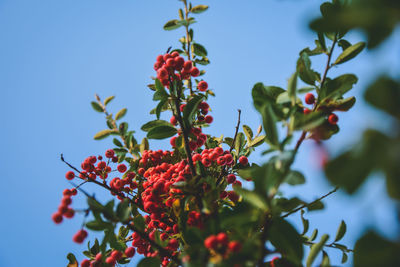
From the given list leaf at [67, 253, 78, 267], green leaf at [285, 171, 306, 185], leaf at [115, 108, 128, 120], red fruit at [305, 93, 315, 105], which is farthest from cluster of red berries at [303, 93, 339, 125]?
leaf at [67, 253, 78, 267]

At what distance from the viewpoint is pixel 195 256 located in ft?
4.22

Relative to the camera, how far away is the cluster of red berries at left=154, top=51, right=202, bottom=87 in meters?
2.02

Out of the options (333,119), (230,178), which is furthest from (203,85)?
(333,119)

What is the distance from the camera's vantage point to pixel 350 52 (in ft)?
5.64

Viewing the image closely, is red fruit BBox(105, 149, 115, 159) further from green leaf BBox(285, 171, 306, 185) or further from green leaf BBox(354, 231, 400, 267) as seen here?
green leaf BBox(354, 231, 400, 267)

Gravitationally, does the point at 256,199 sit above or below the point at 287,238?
above

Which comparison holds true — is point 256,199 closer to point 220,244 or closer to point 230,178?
point 220,244

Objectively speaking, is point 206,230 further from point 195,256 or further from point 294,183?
point 294,183

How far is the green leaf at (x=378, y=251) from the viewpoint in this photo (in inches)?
29.8

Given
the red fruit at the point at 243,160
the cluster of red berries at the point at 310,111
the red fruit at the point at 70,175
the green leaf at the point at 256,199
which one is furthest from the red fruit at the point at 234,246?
the red fruit at the point at 70,175

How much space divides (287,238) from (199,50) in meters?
1.87

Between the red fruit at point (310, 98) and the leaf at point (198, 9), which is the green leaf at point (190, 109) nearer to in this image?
the red fruit at point (310, 98)

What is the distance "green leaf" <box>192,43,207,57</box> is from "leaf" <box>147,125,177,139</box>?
938 millimetres

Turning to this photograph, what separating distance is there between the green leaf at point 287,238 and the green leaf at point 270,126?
1.35 feet
